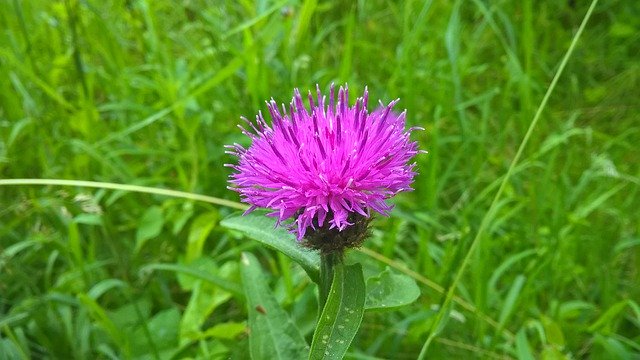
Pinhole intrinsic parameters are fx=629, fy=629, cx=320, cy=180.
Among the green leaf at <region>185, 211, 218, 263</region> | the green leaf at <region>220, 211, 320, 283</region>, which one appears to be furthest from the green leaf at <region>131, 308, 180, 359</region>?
the green leaf at <region>220, 211, 320, 283</region>

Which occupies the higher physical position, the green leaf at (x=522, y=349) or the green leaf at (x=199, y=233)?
the green leaf at (x=199, y=233)

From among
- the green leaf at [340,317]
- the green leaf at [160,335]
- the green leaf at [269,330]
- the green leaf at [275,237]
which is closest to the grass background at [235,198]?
the green leaf at [160,335]

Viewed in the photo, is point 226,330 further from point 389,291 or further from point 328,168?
point 328,168

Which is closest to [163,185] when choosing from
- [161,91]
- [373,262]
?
[161,91]

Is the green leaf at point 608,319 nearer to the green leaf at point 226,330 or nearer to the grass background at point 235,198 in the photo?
the grass background at point 235,198

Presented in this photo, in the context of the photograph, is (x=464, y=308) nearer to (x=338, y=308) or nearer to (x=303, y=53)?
(x=338, y=308)
